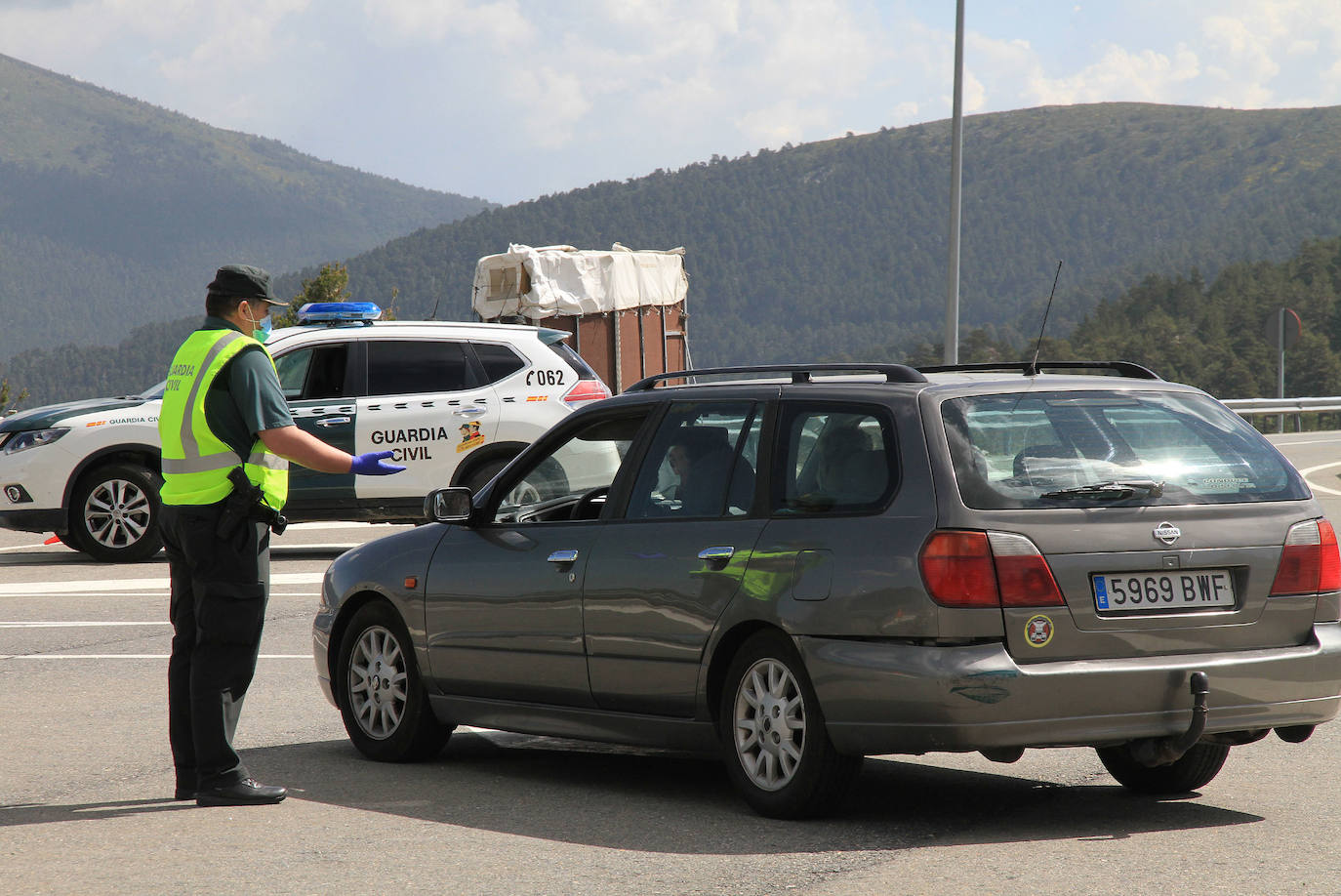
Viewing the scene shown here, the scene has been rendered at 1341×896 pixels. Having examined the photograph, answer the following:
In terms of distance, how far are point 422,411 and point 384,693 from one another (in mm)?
8072

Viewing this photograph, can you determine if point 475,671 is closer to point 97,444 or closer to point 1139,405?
point 1139,405

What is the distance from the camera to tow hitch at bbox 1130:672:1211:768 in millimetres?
5590

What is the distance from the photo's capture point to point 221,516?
6363mm

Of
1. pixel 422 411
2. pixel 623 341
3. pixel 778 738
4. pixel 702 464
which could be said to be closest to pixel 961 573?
pixel 778 738

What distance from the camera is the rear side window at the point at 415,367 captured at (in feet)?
50.3

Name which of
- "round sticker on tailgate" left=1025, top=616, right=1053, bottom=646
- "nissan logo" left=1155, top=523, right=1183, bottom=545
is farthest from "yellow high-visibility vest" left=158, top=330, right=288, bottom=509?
"nissan logo" left=1155, top=523, right=1183, bottom=545

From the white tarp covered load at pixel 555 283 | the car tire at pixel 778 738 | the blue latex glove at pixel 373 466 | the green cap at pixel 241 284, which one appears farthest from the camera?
the white tarp covered load at pixel 555 283

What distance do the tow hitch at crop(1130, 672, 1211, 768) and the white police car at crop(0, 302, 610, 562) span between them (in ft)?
31.5

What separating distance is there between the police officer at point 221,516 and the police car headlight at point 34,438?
8869mm

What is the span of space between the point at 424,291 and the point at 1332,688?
164580mm

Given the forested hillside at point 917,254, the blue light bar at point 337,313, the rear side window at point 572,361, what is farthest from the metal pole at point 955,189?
the forested hillside at point 917,254

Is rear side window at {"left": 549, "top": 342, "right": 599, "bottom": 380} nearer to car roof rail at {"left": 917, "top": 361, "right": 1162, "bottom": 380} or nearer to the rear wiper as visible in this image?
car roof rail at {"left": 917, "top": 361, "right": 1162, "bottom": 380}

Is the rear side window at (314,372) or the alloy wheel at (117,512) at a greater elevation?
the rear side window at (314,372)

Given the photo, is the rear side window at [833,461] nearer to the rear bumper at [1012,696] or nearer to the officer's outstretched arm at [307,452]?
the rear bumper at [1012,696]
